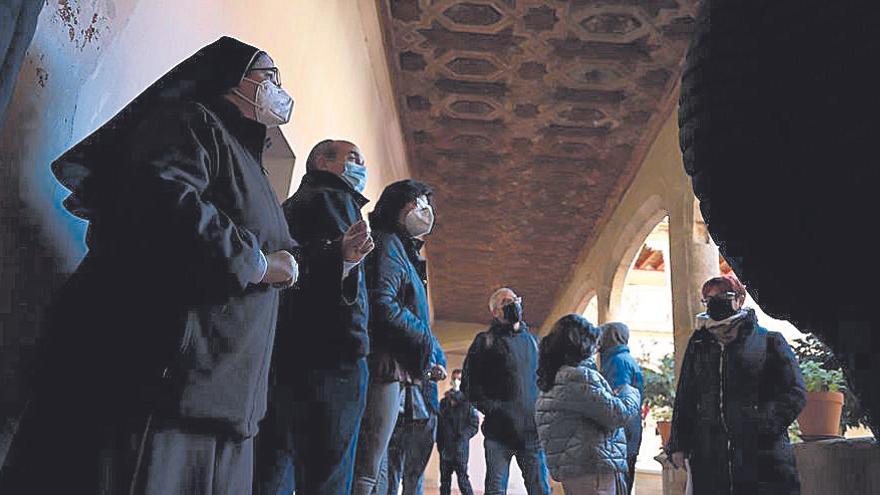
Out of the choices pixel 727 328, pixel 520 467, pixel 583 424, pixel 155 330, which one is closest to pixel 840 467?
pixel 727 328

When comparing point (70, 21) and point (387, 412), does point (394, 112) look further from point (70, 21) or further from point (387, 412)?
point (70, 21)

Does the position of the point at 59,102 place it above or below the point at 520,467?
above

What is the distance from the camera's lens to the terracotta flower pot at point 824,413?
4.37 m

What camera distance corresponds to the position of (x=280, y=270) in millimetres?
1809

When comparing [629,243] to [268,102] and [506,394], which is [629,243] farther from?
[268,102]

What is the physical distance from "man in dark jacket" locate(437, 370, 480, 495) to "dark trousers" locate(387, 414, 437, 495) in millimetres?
2541

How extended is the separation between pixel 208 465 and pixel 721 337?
2877mm

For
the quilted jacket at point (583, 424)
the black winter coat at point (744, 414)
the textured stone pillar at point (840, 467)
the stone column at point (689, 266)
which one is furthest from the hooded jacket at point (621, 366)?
the stone column at point (689, 266)

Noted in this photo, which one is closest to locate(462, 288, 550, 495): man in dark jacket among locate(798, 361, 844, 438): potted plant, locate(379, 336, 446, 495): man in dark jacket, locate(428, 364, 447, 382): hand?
locate(379, 336, 446, 495): man in dark jacket

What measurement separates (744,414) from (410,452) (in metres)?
2.60

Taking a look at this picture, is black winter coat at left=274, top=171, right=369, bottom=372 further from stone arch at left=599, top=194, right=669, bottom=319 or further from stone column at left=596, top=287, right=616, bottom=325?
stone column at left=596, top=287, right=616, bottom=325

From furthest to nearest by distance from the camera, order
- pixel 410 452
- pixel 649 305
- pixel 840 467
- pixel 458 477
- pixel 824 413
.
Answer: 1. pixel 649 305
2. pixel 458 477
3. pixel 410 452
4. pixel 824 413
5. pixel 840 467

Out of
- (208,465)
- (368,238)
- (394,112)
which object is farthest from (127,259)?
(394,112)

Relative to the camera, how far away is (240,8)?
12.5 ft
